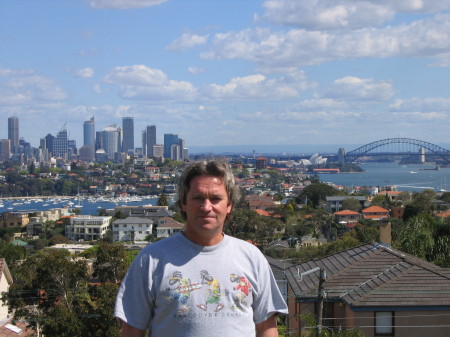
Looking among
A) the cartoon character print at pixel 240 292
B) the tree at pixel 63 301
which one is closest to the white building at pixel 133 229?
the tree at pixel 63 301

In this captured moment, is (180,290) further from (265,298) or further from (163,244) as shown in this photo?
(265,298)

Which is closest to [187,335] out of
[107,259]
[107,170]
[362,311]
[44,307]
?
[362,311]

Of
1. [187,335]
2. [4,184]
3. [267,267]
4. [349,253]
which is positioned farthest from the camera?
[4,184]

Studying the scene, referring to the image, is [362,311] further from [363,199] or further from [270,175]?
[270,175]

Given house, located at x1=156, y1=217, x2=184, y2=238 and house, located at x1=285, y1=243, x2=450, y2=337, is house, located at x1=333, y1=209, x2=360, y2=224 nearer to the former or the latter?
house, located at x1=156, y1=217, x2=184, y2=238

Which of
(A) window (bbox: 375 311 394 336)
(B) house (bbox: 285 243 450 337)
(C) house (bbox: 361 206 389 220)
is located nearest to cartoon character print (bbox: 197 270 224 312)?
(B) house (bbox: 285 243 450 337)

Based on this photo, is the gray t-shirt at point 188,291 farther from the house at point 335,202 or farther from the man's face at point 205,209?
the house at point 335,202

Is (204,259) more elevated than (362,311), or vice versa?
(204,259)
